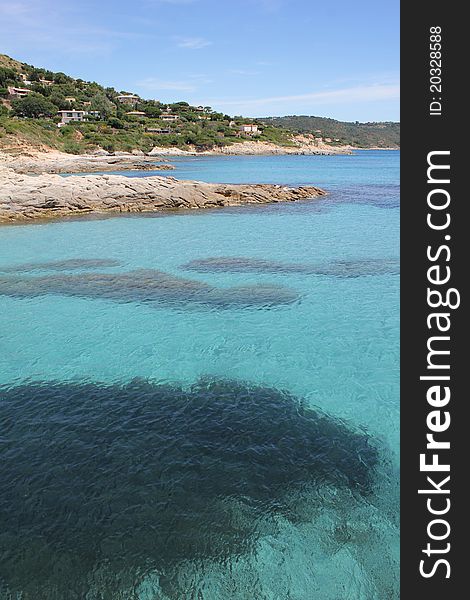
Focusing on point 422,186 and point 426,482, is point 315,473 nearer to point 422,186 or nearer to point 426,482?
point 426,482

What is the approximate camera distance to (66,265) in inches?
906

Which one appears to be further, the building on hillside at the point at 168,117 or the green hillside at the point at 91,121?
the building on hillside at the point at 168,117

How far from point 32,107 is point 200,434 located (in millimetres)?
106591

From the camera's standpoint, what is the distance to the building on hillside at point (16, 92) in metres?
105

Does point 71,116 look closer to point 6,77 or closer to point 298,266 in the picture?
point 6,77

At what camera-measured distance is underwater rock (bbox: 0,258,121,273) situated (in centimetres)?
2236

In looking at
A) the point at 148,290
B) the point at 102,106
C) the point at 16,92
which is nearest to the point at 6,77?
the point at 16,92

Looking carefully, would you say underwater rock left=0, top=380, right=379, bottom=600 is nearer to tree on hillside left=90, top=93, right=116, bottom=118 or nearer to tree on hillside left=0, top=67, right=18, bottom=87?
tree on hillside left=90, top=93, right=116, bottom=118

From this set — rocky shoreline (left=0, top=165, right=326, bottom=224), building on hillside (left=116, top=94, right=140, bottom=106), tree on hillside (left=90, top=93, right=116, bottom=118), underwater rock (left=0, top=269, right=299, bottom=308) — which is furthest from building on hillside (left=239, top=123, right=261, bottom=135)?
underwater rock (left=0, top=269, right=299, bottom=308)

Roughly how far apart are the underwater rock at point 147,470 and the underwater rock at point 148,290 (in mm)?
6445

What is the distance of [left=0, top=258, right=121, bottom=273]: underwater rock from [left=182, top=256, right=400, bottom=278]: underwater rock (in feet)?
12.8

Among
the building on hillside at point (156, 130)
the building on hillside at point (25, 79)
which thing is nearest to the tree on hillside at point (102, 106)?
the building on hillside at point (156, 130)

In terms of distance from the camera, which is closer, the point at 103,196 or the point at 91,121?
the point at 103,196

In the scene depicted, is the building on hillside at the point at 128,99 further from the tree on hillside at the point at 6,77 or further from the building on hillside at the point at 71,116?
the building on hillside at the point at 71,116
